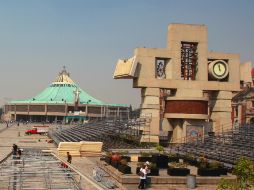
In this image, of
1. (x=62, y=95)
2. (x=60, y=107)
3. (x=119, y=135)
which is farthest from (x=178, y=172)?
(x=62, y=95)

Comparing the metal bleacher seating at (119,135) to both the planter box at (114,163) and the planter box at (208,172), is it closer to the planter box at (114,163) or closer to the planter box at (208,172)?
the planter box at (114,163)

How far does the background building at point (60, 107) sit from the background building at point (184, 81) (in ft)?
372

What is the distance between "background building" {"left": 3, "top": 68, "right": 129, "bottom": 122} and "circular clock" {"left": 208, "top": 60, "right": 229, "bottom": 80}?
113697 millimetres

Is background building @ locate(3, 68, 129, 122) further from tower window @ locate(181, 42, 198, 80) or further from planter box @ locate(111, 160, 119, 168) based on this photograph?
planter box @ locate(111, 160, 119, 168)

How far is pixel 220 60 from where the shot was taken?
189 ft

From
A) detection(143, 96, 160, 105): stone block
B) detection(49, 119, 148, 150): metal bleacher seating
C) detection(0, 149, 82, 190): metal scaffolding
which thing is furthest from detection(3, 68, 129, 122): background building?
detection(0, 149, 82, 190): metal scaffolding

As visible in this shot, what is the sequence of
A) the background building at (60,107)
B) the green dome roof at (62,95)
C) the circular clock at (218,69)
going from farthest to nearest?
the green dome roof at (62,95)
the background building at (60,107)
the circular clock at (218,69)

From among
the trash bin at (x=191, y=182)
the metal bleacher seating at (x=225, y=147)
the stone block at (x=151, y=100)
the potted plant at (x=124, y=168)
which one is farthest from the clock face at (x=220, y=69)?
the trash bin at (x=191, y=182)

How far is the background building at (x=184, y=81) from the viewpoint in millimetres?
54250

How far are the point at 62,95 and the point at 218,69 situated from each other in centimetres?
13321

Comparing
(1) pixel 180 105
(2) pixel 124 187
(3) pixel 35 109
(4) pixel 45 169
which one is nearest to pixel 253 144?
(1) pixel 180 105

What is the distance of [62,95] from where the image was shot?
606 feet

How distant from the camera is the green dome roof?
180 meters

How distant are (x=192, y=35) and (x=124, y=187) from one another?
3379cm
